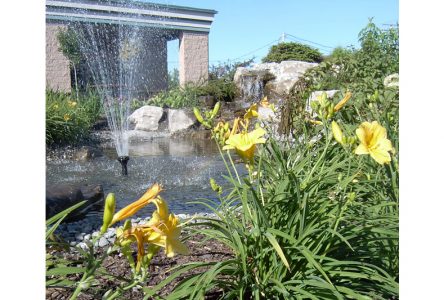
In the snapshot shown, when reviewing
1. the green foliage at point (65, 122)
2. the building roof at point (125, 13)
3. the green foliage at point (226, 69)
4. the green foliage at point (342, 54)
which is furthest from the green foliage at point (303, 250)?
the green foliage at point (226, 69)

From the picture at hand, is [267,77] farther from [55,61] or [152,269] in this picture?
[152,269]

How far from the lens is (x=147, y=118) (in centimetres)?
886

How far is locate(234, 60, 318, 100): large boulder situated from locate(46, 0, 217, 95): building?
1.12 m

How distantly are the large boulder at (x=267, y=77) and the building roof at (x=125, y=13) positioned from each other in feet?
4.16

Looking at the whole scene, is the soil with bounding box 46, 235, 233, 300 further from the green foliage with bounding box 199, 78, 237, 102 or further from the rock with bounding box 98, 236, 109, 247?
the green foliage with bounding box 199, 78, 237, 102

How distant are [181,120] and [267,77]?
7.41ft

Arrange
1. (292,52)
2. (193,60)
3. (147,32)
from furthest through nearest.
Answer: (147,32) < (193,60) < (292,52)

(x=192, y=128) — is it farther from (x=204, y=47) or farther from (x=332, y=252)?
(x=332, y=252)

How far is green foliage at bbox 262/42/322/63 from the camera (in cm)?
1034

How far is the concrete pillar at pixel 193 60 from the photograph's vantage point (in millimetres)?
10758

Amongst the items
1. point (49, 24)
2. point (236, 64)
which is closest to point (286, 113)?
point (236, 64)

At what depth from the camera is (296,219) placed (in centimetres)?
118

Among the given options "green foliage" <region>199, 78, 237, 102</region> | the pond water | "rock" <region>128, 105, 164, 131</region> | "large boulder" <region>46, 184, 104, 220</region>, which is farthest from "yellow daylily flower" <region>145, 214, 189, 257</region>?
"green foliage" <region>199, 78, 237, 102</region>

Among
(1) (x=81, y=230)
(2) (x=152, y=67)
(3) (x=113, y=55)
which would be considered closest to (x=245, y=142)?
(1) (x=81, y=230)
